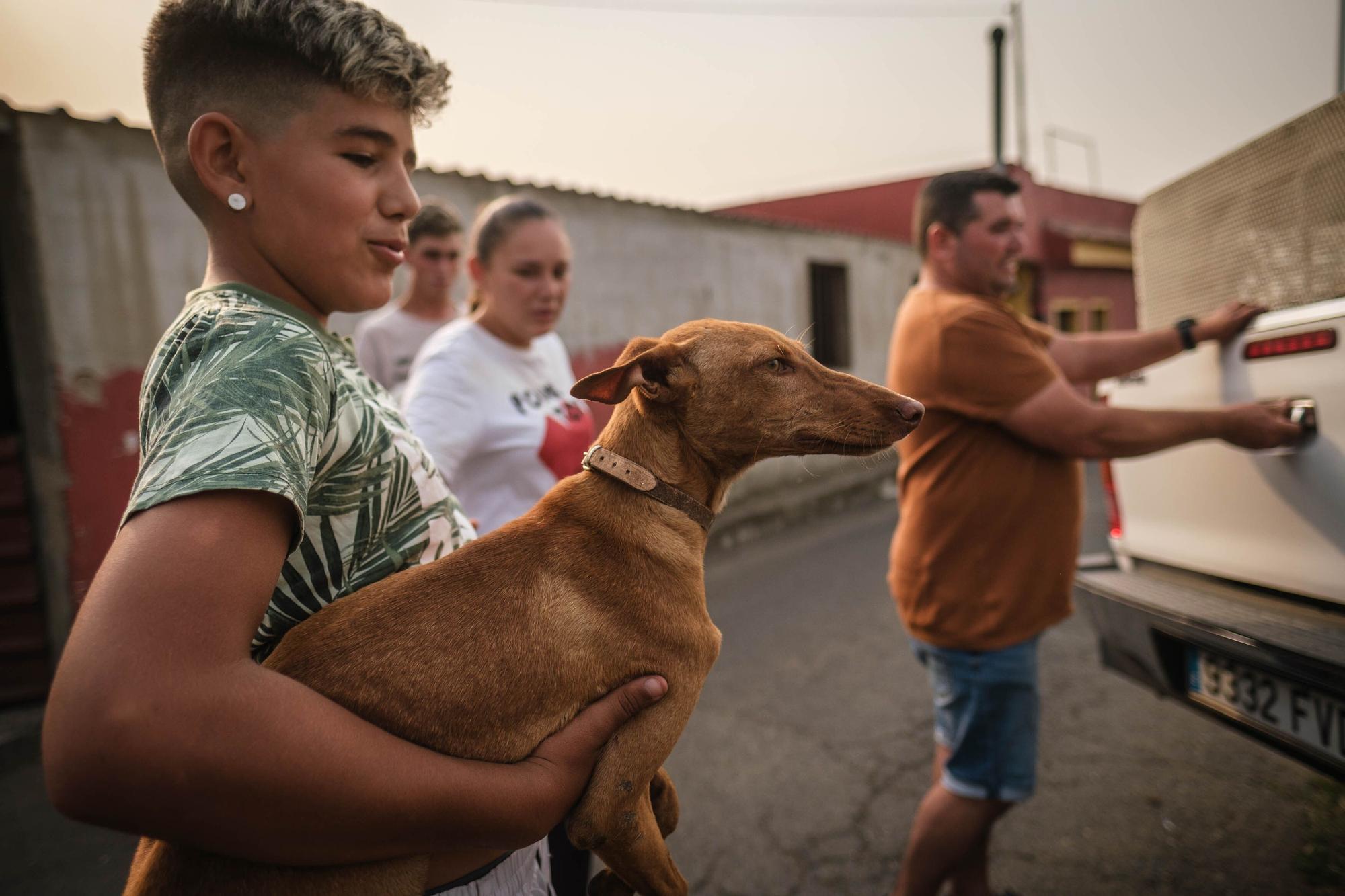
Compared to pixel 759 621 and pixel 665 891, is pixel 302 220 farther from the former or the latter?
pixel 759 621

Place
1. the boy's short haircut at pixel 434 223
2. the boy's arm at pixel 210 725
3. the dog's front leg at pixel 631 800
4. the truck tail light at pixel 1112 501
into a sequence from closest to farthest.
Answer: the boy's arm at pixel 210 725 → the dog's front leg at pixel 631 800 → the truck tail light at pixel 1112 501 → the boy's short haircut at pixel 434 223

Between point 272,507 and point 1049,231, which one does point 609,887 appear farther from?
point 1049,231

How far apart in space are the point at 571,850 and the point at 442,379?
1.43m

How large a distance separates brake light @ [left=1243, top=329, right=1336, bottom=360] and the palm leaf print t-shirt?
2.64 m

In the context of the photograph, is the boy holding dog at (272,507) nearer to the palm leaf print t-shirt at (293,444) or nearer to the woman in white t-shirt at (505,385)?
the palm leaf print t-shirt at (293,444)

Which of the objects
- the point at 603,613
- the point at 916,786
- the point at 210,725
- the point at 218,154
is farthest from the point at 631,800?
the point at 916,786

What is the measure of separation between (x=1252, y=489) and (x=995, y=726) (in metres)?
1.25

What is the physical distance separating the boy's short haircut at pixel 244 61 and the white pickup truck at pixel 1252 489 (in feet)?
9.08

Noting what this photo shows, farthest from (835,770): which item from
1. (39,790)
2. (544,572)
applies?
(39,790)

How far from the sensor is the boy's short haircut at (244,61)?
999mm

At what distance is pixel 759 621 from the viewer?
5766 millimetres

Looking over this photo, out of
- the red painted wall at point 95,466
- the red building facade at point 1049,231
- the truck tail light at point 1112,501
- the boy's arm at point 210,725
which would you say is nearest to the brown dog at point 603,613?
the boy's arm at point 210,725

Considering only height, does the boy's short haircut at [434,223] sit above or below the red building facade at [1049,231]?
below

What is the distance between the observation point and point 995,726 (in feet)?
8.14
